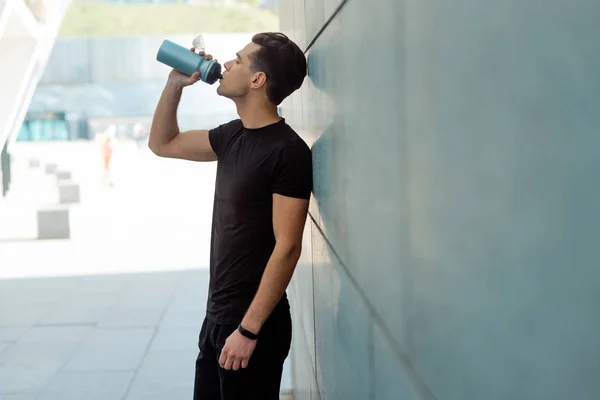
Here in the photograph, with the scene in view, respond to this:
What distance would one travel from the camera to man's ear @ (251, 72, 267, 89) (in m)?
2.60

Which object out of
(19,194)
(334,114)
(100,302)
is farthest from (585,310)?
(19,194)

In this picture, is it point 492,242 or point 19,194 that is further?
point 19,194

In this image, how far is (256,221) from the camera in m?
2.56

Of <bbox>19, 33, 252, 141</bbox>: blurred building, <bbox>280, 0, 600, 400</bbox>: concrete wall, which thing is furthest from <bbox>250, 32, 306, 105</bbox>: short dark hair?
<bbox>19, 33, 252, 141</bbox>: blurred building

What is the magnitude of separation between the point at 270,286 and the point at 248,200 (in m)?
0.33

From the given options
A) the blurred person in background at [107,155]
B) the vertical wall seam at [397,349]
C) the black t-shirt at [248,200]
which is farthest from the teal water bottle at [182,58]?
the blurred person in background at [107,155]

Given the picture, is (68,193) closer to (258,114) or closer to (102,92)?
(258,114)

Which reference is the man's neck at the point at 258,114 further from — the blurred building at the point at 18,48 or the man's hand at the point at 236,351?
the blurred building at the point at 18,48

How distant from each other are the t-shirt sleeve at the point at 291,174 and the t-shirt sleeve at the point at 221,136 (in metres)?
0.37

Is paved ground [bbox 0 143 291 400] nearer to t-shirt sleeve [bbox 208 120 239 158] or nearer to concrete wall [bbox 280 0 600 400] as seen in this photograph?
t-shirt sleeve [bbox 208 120 239 158]

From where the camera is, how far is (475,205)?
923mm

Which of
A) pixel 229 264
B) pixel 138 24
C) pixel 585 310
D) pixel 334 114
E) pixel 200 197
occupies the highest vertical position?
pixel 138 24

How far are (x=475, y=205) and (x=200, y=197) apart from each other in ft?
59.0

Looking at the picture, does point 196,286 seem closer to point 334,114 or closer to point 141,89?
point 334,114
